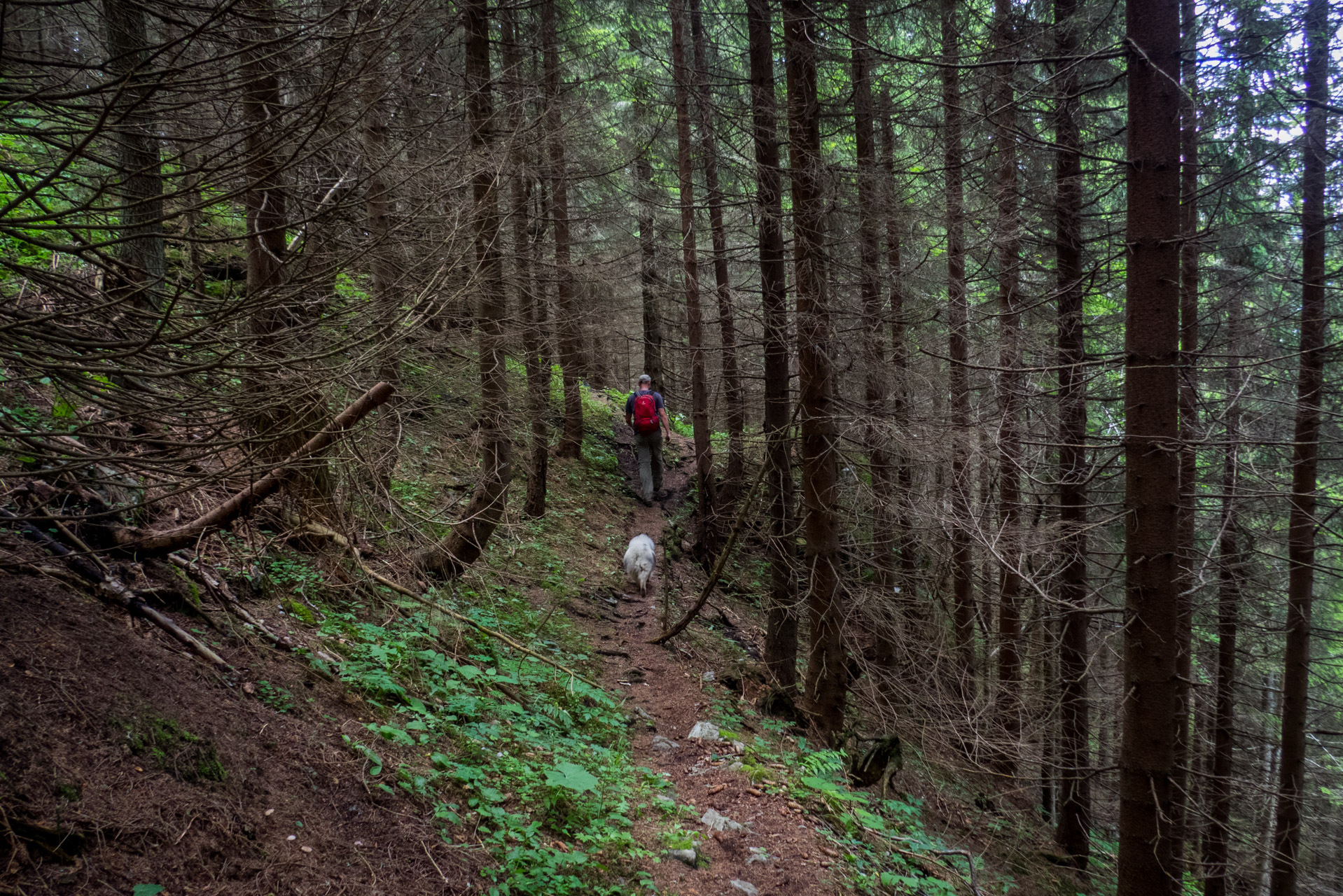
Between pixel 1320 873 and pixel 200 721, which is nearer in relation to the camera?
pixel 200 721

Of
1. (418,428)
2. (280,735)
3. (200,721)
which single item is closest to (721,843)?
(280,735)

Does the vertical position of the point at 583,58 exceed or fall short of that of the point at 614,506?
it exceeds it

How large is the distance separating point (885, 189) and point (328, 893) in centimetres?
830

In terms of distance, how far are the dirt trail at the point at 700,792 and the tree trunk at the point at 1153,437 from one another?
2056 millimetres

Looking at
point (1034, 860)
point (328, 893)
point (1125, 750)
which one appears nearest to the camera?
point (328, 893)

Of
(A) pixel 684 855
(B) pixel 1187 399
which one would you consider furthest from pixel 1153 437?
(A) pixel 684 855

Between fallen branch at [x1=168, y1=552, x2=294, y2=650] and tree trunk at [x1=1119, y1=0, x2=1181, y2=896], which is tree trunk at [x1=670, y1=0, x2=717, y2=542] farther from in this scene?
fallen branch at [x1=168, y1=552, x2=294, y2=650]

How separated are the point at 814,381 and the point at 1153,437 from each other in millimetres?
3238

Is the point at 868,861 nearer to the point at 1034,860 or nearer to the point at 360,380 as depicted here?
the point at 1034,860

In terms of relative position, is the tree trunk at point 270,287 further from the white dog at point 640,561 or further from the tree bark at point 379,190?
the white dog at point 640,561

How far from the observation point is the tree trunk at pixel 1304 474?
25.1 ft

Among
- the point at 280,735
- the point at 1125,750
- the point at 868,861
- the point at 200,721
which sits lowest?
the point at 868,861

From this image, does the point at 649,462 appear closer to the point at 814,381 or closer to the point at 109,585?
the point at 814,381

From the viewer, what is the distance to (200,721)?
11.7 feet
